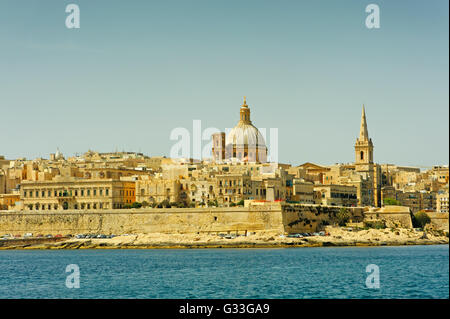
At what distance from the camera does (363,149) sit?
3228 inches

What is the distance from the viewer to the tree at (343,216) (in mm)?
63088

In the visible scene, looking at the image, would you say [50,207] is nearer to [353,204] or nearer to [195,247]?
[195,247]

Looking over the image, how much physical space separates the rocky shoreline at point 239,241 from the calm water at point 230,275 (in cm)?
742

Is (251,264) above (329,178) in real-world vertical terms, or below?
below

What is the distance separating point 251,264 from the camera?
1483 inches

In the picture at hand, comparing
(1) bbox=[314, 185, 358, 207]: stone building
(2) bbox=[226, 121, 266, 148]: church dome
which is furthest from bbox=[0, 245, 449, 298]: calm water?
(2) bbox=[226, 121, 266, 148]: church dome

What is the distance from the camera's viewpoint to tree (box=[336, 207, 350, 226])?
63088 mm

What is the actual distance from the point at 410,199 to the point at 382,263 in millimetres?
49407

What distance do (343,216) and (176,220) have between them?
13.2 metres

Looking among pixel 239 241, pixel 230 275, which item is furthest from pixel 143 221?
pixel 230 275

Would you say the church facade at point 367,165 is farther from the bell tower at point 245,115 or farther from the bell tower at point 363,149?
the bell tower at point 245,115

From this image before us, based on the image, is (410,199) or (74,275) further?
(410,199)
